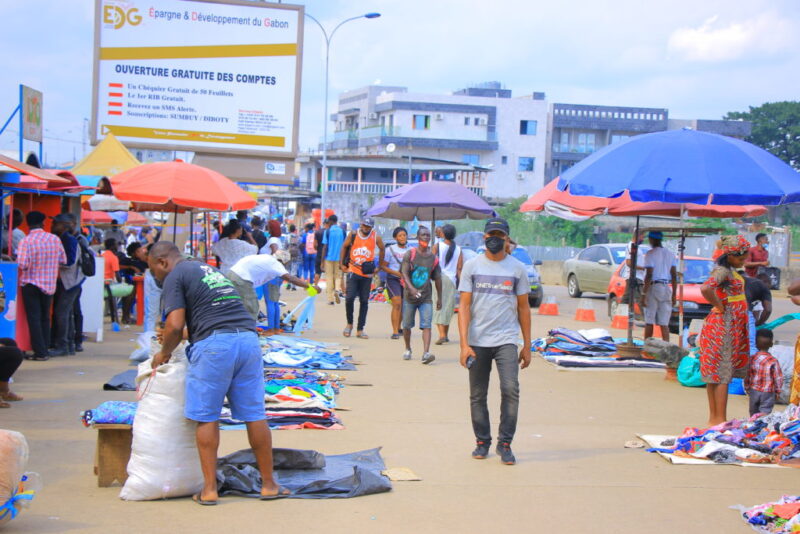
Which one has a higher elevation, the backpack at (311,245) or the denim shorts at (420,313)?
the backpack at (311,245)

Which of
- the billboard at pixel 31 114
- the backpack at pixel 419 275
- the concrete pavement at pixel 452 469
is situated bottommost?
the concrete pavement at pixel 452 469

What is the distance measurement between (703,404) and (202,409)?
653 cm

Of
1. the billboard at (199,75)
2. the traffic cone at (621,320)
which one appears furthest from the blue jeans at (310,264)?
the traffic cone at (621,320)

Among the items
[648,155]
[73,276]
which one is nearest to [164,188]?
[73,276]

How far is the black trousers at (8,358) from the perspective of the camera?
800 centimetres

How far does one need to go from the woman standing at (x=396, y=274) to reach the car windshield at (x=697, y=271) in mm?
6838

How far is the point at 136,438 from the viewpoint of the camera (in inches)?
219

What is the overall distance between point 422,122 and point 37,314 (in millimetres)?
56865

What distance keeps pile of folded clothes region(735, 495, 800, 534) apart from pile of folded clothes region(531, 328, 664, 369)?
21.9 ft

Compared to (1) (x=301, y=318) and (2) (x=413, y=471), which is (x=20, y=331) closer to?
(1) (x=301, y=318)

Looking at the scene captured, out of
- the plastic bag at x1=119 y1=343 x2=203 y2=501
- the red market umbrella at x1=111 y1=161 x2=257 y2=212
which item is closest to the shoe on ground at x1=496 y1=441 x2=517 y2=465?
the plastic bag at x1=119 y1=343 x2=203 y2=501

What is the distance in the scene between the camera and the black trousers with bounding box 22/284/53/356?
10859mm

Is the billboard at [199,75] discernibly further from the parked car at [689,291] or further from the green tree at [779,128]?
the green tree at [779,128]

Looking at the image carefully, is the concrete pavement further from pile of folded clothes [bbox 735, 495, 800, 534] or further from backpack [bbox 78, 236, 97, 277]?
backpack [bbox 78, 236, 97, 277]
